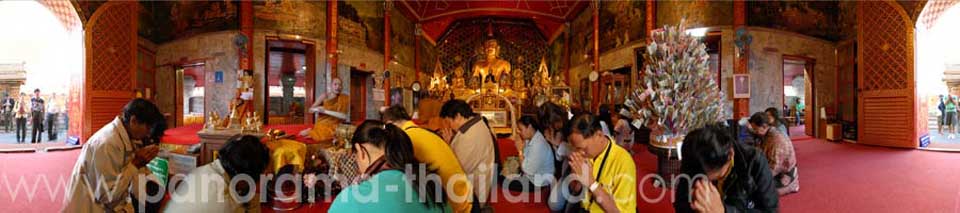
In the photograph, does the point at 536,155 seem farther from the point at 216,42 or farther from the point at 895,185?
the point at 216,42

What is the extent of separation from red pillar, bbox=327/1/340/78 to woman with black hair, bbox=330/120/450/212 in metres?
8.94

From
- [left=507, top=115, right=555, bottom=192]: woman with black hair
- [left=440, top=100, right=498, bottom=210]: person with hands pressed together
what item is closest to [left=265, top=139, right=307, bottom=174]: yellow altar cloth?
[left=440, top=100, right=498, bottom=210]: person with hands pressed together

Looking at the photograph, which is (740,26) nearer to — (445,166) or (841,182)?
(841,182)

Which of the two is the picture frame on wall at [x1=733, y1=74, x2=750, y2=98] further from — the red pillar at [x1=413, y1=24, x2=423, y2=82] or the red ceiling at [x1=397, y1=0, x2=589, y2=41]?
the red pillar at [x1=413, y1=24, x2=423, y2=82]

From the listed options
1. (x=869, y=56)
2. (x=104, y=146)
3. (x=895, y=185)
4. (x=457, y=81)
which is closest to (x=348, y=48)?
(x=457, y=81)

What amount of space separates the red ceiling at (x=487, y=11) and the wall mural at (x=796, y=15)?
6.56 meters

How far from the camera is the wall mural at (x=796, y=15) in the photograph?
7785mm

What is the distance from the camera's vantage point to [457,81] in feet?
47.8

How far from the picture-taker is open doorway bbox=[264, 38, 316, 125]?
9.57m

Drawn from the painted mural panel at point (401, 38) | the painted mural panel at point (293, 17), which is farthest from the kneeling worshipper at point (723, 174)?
the painted mural panel at point (401, 38)

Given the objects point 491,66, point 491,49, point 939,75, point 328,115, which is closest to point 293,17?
point 328,115

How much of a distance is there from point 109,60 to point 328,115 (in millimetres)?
3247

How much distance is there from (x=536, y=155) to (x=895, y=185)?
13.8 feet

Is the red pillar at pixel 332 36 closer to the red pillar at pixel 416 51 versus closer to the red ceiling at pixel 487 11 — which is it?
the red ceiling at pixel 487 11
